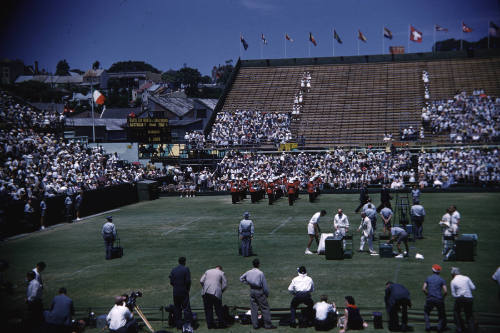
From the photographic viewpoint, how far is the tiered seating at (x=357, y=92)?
5394 centimetres

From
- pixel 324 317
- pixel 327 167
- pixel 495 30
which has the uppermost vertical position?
pixel 495 30

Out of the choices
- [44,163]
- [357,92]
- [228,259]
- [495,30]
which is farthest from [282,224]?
[357,92]

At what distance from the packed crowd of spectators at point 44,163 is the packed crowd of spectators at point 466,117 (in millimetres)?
26353

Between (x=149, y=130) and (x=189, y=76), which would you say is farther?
(x=189, y=76)

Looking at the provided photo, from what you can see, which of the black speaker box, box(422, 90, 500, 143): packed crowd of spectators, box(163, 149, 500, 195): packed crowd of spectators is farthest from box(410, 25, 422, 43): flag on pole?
the black speaker box

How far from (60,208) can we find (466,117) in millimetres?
36281

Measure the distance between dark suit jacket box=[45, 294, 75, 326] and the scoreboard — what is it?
35.0m

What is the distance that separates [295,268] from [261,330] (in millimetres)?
5594

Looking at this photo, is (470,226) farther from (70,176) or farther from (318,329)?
(70,176)

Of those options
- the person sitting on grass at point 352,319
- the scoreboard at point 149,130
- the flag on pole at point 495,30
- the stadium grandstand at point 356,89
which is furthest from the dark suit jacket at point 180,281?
the stadium grandstand at point 356,89

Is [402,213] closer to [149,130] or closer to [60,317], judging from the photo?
[60,317]

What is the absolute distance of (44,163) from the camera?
114 feet

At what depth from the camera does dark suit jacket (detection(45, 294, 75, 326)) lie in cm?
1212

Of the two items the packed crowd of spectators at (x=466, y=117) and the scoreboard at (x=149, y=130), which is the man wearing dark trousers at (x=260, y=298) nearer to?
the scoreboard at (x=149, y=130)
